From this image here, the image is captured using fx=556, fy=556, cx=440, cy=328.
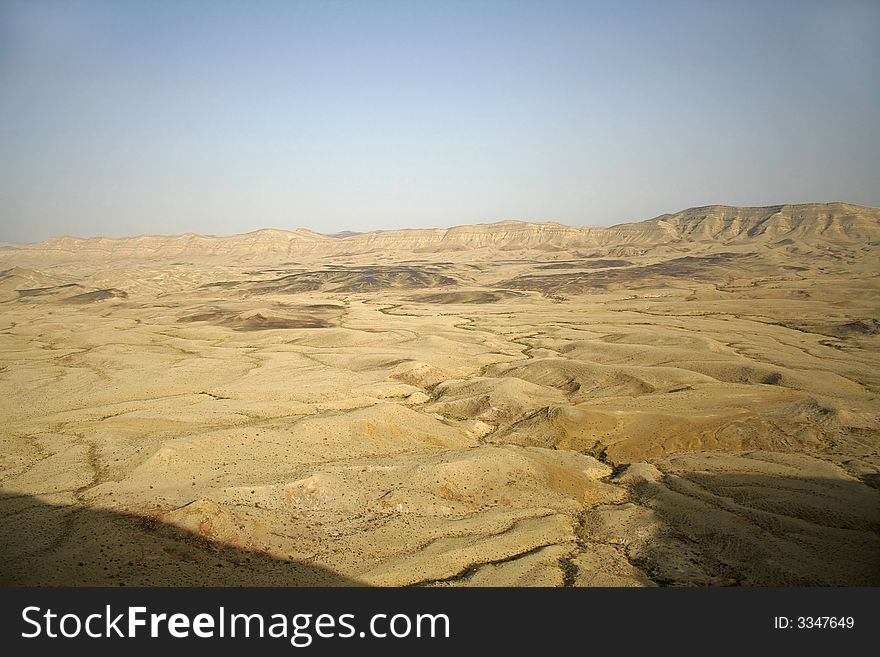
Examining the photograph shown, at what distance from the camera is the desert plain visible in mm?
16547

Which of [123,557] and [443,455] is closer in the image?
[123,557]

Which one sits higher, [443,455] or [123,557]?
[123,557]

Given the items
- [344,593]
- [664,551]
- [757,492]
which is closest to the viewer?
[344,593]

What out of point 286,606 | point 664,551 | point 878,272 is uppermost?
point 878,272

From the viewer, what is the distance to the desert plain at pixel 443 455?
1655 cm

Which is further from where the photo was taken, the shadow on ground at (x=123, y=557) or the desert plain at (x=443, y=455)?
the desert plain at (x=443, y=455)

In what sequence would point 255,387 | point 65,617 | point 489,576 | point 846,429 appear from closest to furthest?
point 65,617, point 489,576, point 846,429, point 255,387

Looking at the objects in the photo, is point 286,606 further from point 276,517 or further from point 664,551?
point 664,551

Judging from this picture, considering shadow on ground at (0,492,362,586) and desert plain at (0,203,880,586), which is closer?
shadow on ground at (0,492,362,586)

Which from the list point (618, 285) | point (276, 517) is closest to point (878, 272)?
point (618, 285)

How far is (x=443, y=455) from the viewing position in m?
24.6

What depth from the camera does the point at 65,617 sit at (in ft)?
29.0

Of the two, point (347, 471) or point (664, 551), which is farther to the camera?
point (347, 471)

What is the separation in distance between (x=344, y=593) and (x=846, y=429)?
28.5 meters
